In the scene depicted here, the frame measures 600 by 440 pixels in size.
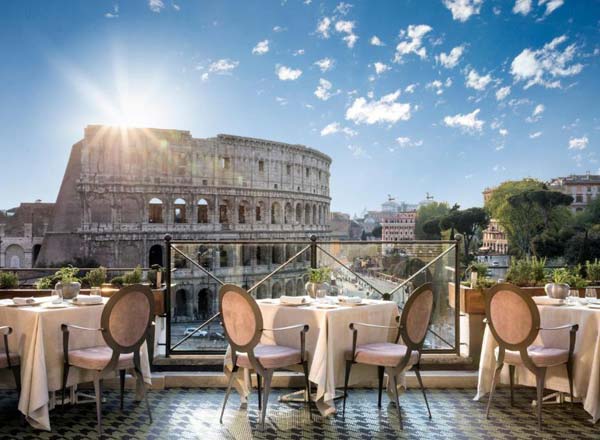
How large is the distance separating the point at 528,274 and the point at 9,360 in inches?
166

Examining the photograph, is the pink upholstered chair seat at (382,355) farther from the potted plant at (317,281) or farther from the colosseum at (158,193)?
the colosseum at (158,193)

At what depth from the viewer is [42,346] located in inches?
129

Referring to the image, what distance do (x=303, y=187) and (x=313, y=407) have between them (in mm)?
40373

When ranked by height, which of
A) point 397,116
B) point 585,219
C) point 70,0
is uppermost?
point 397,116

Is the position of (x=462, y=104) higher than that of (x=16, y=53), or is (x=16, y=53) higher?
(x=462, y=104)

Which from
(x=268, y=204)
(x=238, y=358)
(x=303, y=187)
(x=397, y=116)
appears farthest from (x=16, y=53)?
(x=397, y=116)

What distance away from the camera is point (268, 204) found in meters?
41.0

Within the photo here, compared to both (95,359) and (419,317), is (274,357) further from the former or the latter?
(95,359)

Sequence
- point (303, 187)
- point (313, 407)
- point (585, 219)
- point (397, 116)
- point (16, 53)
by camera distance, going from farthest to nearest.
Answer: point (397, 116)
point (585, 219)
point (303, 187)
point (16, 53)
point (313, 407)

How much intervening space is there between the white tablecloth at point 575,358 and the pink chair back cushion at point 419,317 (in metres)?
0.74

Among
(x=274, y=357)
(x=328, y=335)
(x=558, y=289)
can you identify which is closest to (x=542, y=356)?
(x=558, y=289)

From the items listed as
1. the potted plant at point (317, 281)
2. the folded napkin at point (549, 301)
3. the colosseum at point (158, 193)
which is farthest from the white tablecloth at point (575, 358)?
the colosseum at point (158, 193)

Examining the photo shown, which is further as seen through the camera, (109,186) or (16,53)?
(109,186)

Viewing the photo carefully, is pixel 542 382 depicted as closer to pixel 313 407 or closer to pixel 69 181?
pixel 313 407
